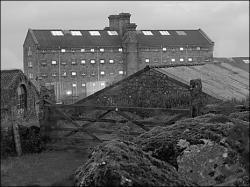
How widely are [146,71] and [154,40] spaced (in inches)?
1687

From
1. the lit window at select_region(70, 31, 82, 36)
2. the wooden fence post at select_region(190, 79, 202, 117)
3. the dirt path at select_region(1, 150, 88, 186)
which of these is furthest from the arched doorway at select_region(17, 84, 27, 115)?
the lit window at select_region(70, 31, 82, 36)

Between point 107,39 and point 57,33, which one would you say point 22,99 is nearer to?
point 57,33

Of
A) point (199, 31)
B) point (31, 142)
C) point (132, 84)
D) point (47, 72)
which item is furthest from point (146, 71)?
point (199, 31)

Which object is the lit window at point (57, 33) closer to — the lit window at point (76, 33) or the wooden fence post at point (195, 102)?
the lit window at point (76, 33)

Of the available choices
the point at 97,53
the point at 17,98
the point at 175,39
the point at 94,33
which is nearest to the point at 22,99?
the point at 17,98

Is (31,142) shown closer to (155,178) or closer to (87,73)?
(155,178)

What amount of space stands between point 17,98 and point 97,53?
37753mm

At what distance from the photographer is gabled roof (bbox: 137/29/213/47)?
6069 cm

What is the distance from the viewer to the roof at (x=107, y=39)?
5619 centimetres

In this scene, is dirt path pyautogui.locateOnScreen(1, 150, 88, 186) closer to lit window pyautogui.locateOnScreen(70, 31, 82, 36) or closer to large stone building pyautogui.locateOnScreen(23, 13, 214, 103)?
large stone building pyautogui.locateOnScreen(23, 13, 214, 103)

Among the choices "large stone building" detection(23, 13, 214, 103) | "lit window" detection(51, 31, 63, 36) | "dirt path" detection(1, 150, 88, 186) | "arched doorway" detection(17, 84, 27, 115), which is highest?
"lit window" detection(51, 31, 63, 36)

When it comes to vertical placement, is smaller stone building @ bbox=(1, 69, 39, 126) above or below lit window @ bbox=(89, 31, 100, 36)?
below

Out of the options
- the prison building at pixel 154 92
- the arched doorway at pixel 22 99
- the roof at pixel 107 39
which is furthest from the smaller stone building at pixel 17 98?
the roof at pixel 107 39

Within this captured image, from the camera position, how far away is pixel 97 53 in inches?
2288
